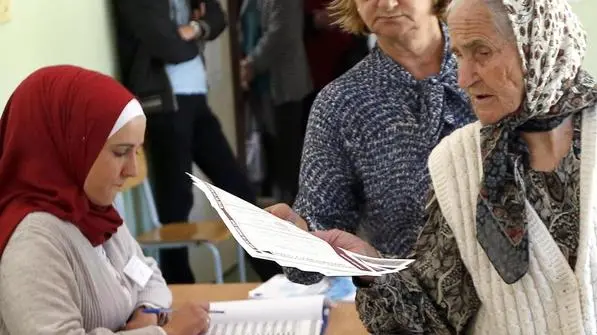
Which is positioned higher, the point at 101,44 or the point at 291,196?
the point at 101,44

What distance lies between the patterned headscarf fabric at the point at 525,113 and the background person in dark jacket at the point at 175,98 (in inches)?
85.1

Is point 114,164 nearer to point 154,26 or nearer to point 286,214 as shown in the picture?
point 286,214

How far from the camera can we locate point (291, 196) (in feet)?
14.1

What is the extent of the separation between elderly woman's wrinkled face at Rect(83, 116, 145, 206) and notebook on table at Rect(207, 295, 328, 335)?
1.18ft

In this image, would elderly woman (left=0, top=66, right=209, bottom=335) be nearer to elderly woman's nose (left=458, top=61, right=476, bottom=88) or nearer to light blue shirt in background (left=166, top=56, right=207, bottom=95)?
elderly woman's nose (left=458, top=61, right=476, bottom=88)

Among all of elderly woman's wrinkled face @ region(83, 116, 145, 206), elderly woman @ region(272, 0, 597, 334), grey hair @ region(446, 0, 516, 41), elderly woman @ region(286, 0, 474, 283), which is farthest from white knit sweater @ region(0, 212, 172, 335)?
grey hair @ region(446, 0, 516, 41)

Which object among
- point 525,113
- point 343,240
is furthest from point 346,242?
point 525,113

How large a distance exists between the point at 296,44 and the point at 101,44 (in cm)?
99

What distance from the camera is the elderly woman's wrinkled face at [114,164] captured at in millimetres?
1833

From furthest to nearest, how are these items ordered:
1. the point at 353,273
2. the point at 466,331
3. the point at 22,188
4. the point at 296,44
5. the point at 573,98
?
the point at 296,44, the point at 22,188, the point at 466,331, the point at 573,98, the point at 353,273

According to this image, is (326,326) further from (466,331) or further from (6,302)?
(6,302)

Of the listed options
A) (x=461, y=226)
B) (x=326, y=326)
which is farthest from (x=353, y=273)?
(x=326, y=326)

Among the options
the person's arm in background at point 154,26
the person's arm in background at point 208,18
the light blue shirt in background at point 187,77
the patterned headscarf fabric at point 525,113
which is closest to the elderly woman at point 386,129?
the patterned headscarf fabric at point 525,113

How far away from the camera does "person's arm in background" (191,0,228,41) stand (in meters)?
3.54
